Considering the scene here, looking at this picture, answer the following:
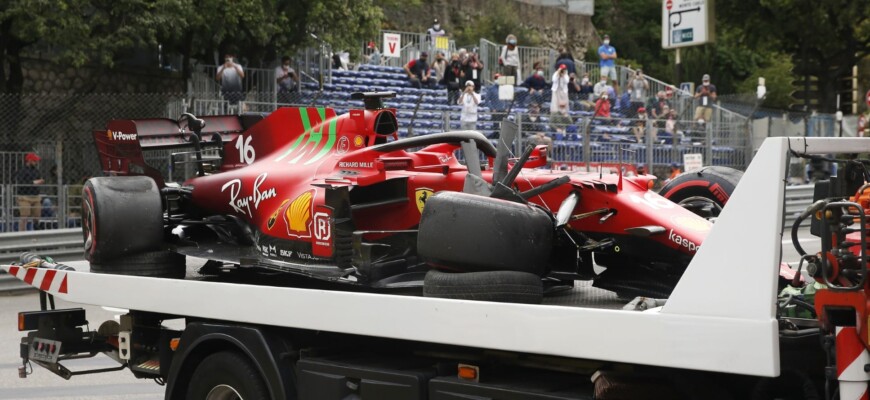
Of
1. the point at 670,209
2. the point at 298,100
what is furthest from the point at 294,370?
the point at 298,100

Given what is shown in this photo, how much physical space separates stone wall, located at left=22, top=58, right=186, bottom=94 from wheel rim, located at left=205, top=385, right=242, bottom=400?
19.4 meters

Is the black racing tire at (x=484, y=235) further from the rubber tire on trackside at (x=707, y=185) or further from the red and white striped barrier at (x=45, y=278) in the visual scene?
the red and white striped barrier at (x=45, y=278)

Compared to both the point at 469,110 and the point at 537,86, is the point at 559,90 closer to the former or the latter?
the point at 537,86

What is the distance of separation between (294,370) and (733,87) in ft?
186

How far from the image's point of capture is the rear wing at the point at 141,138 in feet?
28.3

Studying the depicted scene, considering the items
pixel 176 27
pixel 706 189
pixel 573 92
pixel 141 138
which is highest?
pixel 176 27

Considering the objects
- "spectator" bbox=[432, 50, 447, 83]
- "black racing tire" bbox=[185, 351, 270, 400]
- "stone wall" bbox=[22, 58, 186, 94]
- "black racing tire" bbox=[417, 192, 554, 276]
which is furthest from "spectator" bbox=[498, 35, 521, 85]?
"black racing tire" bbox=[417, 192, 554, 276]

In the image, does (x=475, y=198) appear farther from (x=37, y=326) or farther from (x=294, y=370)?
(x=37, y=326)

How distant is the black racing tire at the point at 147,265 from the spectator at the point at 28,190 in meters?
11.1

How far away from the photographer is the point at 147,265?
26.3ft

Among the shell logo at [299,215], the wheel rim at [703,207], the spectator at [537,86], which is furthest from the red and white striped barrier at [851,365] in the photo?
the spectator at [537,86]

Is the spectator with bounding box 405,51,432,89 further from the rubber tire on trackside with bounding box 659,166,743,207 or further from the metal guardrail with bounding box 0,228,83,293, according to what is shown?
the rubber tire on trackside with bounding box 659,166,743,207

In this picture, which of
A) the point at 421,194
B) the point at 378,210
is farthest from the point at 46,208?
the point at 421,194

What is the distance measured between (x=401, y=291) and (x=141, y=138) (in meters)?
2.85
